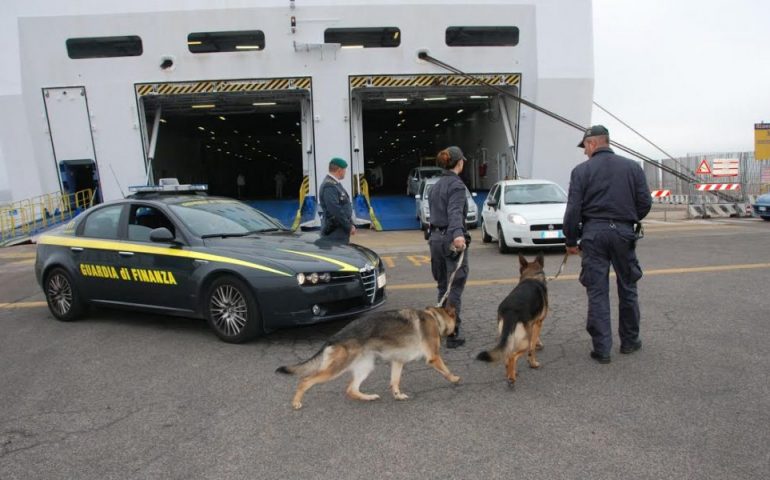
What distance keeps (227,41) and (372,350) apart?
15.9 m

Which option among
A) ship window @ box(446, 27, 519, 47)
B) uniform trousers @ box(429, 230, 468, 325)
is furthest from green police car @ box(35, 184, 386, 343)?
ship window @ box(446, 27, 519, 47)

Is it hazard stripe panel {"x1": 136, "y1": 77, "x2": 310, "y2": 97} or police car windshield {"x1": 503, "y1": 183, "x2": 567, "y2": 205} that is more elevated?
hazard stripe panel {"x1": 136, "y1": 77, "x2": 310, "y2": 97}

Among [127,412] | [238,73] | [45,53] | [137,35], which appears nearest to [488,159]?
[238,73]

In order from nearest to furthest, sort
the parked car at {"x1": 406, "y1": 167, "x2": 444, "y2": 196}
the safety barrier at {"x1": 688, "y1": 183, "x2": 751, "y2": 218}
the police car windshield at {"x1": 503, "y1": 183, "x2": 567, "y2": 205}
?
1. the police car windshield at {"x1": 503, "y1": 183, "x2": 567, "y2": 205}
2. the safety barrier at {"x1": 688, "y1": 183, "x2": 751, "y2": 218}
3. the parked car at {"x1": 406, "y1": 167, "x2": 444, "y2": 196}

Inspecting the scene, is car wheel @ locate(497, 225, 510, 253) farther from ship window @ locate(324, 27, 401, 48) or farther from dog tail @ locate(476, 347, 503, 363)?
ship window @ locate(324, 27, 401, 48)

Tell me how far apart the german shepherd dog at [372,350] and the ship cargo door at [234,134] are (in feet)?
45.2

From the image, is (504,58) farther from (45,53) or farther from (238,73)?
(45,53)

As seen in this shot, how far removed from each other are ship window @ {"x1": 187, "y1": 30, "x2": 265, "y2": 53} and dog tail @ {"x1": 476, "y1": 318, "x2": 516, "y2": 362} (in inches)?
575

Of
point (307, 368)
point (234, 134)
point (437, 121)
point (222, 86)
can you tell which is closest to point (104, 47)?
point (222, 86)

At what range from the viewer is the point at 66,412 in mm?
3779

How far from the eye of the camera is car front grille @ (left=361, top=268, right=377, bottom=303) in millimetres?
5230

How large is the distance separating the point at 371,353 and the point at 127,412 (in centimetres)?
183

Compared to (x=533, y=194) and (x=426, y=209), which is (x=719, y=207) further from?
(x=426, y=209)

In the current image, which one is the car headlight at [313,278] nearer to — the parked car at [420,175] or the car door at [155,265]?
the car door at [155,265]
